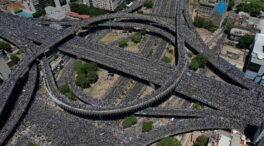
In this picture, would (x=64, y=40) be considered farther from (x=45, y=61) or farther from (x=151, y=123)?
(x=151, y=123)

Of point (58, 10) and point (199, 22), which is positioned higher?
point (58, 10)

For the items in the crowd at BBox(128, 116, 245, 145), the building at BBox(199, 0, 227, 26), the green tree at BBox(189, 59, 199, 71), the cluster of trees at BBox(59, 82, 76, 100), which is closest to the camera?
the crowd at BBox(128, 116, 245, 145)

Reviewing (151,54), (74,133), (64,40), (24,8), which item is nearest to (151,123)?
(74,133)

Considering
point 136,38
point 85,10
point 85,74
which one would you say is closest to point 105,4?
point 85,10

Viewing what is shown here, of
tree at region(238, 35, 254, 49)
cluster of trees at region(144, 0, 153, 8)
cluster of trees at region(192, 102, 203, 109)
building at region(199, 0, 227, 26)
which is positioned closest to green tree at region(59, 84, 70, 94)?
cluster of trees at region(192, 102, 203, 109)

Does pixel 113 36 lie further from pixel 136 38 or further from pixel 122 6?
pixel 122 6

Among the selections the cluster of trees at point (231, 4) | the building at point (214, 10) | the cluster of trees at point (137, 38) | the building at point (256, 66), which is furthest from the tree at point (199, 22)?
the building at point (256, 66)

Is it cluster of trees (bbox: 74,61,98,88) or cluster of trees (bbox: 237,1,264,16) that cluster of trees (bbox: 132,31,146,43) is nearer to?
cluster of trees (bbox: 74,61,98,88)
